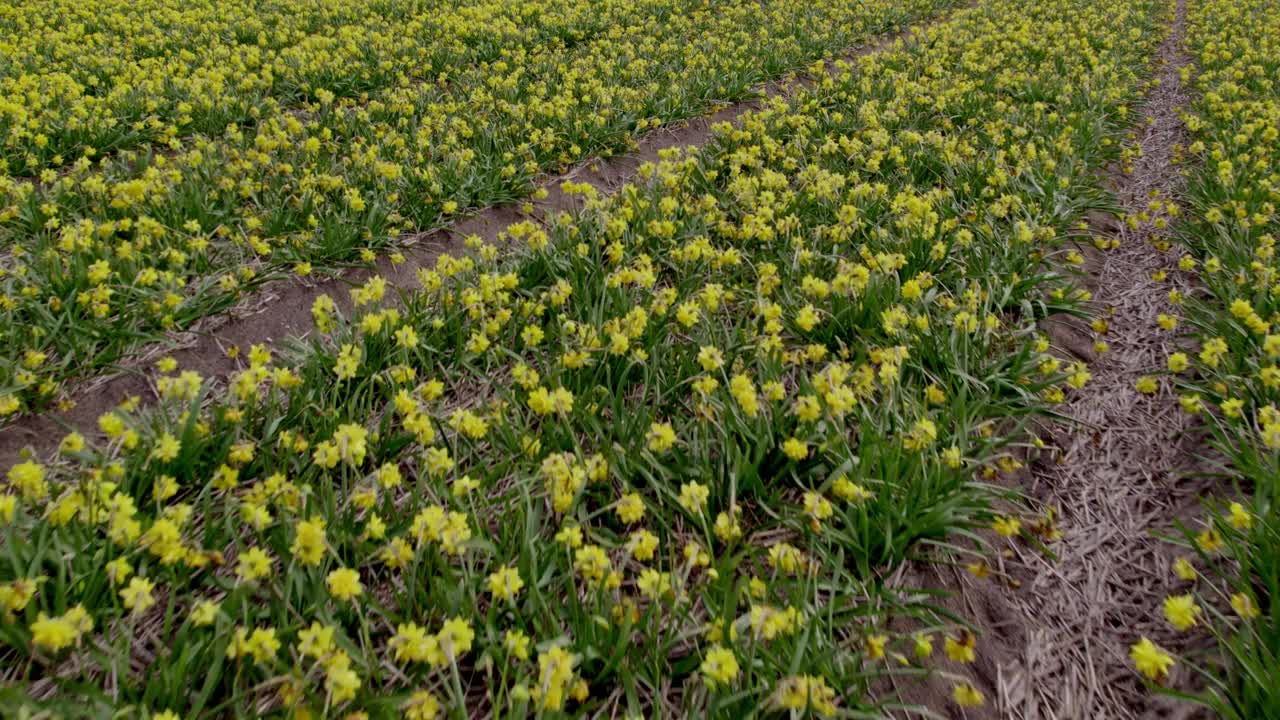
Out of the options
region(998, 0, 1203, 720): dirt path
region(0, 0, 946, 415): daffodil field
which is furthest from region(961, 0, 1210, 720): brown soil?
region(0, 0, 946, 415): daffodil field

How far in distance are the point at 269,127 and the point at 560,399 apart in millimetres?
4688

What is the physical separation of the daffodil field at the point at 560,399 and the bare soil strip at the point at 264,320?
0.33 feet

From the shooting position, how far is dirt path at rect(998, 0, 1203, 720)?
216cm

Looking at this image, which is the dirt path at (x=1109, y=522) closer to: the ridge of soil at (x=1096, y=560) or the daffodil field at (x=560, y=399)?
the ridge of soil at (x=1096, y=560)

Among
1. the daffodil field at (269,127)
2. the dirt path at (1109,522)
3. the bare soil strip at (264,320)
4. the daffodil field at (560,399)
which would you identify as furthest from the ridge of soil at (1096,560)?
the daffodil field at (269,127)

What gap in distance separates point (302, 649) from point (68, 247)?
3.49 metres

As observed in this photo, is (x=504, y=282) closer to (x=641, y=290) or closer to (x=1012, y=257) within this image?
(x=641, y=290)

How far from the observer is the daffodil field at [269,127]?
368 centimetres

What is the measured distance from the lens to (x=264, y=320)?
3.91 meters

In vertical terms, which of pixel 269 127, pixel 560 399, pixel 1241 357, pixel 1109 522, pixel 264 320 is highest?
pixel 269 127

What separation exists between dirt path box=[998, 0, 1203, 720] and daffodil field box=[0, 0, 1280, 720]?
0.16m

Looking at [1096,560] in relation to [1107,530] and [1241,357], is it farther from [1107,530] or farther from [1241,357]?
[1241,357]

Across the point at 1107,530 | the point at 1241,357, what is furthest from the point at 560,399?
the point at 1241,357

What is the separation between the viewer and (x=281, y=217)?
4453 millimetres
